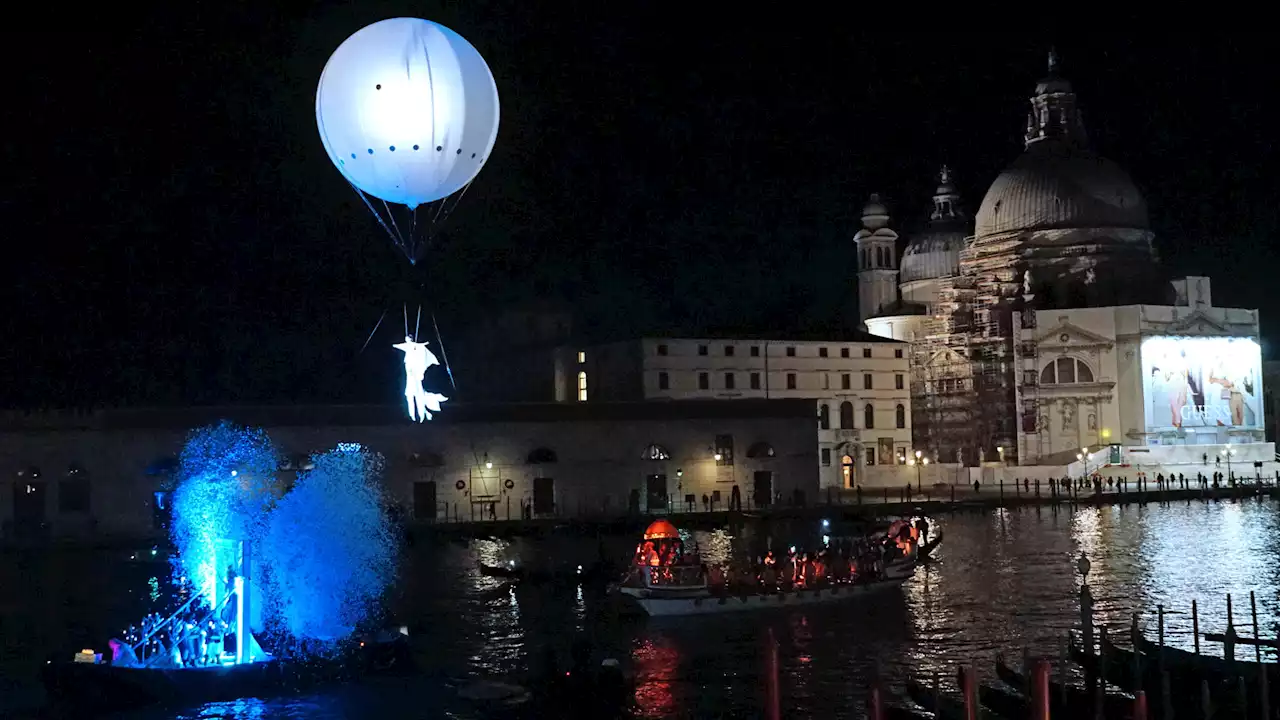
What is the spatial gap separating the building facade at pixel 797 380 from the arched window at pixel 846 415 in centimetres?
6

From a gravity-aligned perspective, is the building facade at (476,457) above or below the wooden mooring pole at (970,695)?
above

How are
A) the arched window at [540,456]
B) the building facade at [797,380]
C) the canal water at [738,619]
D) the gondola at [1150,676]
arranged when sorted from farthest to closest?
1. the building facade at [797,380]
2. the arched window at [540,456]
3. the canal water at [738,619]
4. the gondola at [1150,676]

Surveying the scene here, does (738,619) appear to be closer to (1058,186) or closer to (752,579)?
(752,579)

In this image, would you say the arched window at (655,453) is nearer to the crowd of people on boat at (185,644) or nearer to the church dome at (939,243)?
the crowd of people on boat at (185,644)

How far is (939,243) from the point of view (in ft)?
364

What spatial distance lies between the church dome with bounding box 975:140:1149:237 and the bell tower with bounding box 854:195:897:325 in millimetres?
11500

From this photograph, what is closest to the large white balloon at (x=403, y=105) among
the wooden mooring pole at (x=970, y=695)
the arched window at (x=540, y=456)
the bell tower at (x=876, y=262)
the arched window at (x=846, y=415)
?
the wooden mooring pole at (x=970, y=695)

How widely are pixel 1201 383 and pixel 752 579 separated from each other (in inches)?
2409

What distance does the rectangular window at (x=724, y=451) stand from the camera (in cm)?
6681

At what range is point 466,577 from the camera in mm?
43750

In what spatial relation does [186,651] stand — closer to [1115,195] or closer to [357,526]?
[357,526]

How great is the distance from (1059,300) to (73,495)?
6044cm

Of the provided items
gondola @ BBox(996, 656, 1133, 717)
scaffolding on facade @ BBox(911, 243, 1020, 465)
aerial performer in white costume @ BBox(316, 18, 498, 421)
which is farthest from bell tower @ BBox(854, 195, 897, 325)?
gondola @ BBox(996, 656, 1133, 717)

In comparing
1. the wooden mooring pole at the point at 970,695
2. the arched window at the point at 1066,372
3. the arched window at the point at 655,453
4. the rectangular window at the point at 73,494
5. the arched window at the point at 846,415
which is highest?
the arched window at the point at 1066,372
